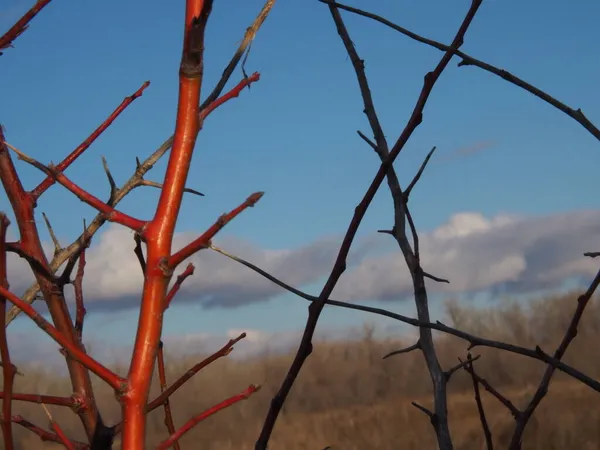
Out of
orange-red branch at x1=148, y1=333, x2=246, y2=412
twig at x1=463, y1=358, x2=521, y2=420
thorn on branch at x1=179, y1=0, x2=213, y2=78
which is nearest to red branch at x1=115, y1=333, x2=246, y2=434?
orange-red branch at x1=148, y1=333, x2=246, y2=412

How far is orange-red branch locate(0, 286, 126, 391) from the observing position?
1.40 feet

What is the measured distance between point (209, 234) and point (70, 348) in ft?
0.37

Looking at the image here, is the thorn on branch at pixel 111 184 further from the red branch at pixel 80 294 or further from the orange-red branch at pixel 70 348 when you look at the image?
the orange-red branch at pixel 70 348

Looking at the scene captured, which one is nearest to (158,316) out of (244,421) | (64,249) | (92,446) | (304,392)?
(92,446)

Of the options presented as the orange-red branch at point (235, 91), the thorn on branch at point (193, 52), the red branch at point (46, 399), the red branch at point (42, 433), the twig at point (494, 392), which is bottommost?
the twig at point (494, 392)

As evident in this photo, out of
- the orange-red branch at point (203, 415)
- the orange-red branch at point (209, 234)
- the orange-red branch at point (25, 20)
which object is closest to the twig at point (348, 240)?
the orange-red branch at point (203, 415)

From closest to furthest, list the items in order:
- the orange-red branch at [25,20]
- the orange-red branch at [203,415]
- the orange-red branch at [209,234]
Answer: the orange-red branch at [209,234], the orange-red branch at [203,415], the orange-red branch at [25,20]

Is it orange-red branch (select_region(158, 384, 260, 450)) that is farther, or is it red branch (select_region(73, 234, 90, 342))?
red branch (select_region(73, 234, 90, 342))

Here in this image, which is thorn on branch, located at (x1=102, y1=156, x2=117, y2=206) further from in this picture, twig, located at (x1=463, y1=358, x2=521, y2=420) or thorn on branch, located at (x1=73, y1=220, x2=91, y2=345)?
twig, located at (x1=463, y1=358, x2=521, y2=420)

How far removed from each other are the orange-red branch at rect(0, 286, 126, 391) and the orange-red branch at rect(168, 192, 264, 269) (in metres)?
0.08

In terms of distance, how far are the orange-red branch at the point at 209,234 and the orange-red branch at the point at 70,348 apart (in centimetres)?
8

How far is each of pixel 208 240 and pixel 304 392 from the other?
4.74 meters

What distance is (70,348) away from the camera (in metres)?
0.44

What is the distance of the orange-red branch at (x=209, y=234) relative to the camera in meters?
0.41
